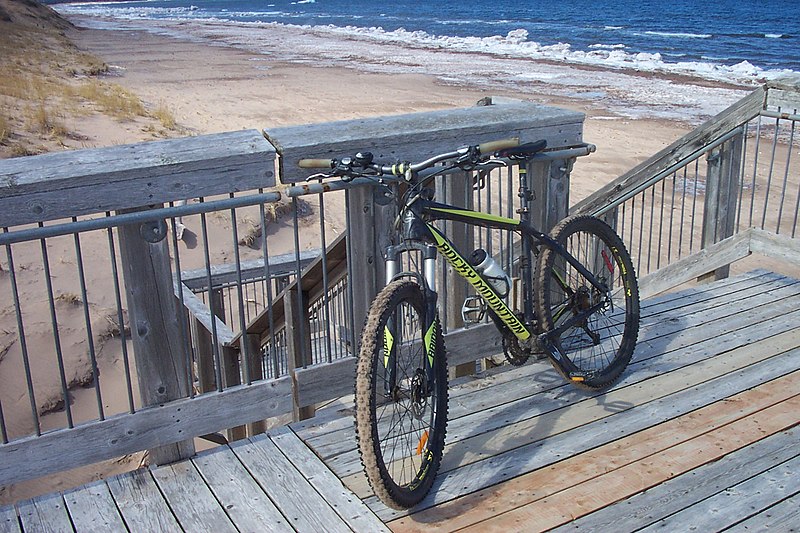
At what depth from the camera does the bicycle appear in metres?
3.23

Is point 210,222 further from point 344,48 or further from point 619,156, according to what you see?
point 344,48

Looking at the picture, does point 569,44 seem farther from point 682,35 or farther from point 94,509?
point 94,509

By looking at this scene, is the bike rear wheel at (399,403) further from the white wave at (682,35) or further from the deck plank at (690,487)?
the white wave at (682,35)

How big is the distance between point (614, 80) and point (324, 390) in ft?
88.1

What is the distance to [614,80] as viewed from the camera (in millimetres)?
28781

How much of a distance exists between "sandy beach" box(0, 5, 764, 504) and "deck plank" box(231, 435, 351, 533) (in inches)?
147

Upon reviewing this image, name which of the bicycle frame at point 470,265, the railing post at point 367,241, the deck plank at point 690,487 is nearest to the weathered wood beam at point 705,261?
the bicycle frame at point 470,265

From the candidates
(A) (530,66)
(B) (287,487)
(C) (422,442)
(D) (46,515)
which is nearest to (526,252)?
(C) (422,442)

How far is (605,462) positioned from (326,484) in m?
1.24

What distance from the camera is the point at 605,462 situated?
145 inches

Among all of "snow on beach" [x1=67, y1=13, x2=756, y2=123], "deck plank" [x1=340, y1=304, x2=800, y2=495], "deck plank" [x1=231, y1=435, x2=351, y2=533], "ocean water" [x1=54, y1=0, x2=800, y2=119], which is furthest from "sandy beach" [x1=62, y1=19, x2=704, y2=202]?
"deck plank" [x1=231, y1=435, x2=351, y2=533]

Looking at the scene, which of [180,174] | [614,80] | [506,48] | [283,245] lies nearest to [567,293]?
[180,174]

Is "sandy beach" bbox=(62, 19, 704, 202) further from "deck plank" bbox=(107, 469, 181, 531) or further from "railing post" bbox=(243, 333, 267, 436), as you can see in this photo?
"deck plank" bbox=(107, 469, 181, 531)

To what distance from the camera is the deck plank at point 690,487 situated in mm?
3246
